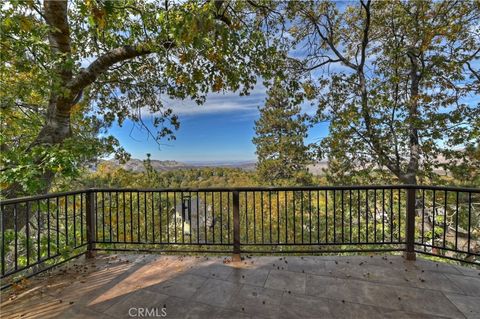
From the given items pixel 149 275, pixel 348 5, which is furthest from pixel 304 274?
pixel 348 5

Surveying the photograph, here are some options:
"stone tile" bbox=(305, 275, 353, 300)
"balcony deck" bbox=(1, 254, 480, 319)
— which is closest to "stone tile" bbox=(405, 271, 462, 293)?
"balcony deck" bbox=(1, 254, 480, 319)

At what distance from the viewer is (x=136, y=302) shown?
228 centimetres

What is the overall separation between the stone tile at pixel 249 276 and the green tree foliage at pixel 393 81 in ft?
18.7

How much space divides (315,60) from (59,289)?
26.9ft

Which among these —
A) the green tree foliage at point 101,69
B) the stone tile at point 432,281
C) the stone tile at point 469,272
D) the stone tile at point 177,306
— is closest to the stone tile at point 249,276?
the stone tile at point 177,306

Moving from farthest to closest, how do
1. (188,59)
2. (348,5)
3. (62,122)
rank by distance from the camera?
(348,5) → (62,122) → (188,59)

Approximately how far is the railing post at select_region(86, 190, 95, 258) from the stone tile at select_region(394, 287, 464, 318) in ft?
12.3

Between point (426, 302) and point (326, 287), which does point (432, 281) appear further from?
point (326, 287)

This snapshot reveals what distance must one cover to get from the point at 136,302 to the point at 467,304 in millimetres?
3033

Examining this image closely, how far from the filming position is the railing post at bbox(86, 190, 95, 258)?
3.49m

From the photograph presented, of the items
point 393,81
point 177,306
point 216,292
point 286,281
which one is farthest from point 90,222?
point 393,81

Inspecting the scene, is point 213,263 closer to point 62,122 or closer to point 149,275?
point 149,275

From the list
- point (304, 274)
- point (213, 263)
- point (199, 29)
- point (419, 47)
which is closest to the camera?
point (199, 29)

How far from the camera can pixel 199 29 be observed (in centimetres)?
173
